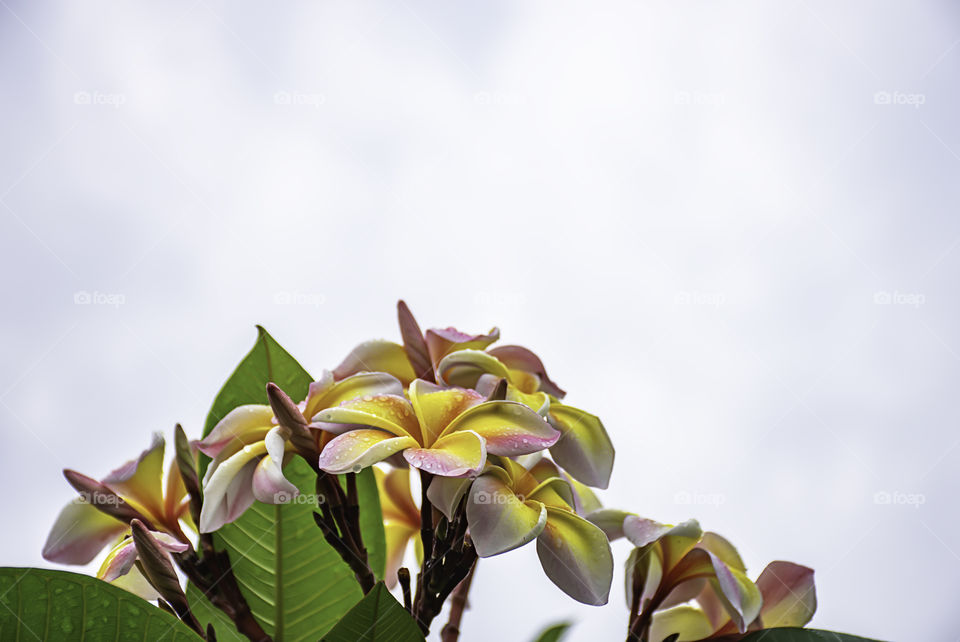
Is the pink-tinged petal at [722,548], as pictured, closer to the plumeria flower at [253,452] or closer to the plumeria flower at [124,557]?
the plumeria flower at [253,452]

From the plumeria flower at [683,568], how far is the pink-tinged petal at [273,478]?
233 mm

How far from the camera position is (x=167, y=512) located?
58 centimetres

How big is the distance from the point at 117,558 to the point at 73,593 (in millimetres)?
57

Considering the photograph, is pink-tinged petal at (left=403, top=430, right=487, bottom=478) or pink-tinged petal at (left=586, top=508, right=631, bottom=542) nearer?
pink-tinged petal at (left=403, top=430, right=487, bottom=478)

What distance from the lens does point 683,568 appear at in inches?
22.5

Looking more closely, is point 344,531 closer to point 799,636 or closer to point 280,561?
point 280,561

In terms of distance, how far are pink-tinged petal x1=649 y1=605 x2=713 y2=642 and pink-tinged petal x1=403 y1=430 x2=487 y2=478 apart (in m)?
0.29

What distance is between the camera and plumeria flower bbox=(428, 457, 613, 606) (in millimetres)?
422

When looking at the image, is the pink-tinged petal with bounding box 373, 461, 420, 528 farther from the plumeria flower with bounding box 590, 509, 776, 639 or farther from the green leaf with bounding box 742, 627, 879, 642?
the green leaf with bounding box 742, 627, 879, 642

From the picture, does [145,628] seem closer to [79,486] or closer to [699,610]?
[79,486]

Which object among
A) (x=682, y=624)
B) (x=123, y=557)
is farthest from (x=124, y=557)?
(x=682, y=624)

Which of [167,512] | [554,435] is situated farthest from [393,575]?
[554,435]

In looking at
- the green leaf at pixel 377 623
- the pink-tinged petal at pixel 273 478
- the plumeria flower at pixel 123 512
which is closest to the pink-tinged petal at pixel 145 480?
the plumeria flower at pixel 123 512

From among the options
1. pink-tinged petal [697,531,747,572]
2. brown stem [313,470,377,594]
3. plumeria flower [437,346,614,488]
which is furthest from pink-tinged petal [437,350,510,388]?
pink-tinged petal [697,531,747,572]
